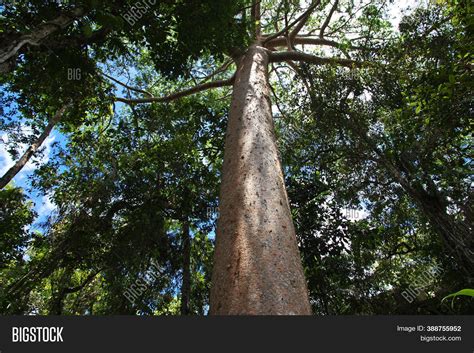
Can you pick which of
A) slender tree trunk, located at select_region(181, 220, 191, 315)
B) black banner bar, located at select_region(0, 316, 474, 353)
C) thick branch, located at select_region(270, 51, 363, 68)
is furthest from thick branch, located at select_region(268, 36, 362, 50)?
black banner bar, located at select_region(0, 316, 474, 353)

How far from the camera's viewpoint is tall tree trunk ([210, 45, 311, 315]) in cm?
164

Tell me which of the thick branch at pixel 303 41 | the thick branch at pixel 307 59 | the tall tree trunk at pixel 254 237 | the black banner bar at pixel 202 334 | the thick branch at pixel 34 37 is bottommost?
the black banner bar at pixel 202 334

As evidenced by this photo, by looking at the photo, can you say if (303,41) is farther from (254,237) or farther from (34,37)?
(254,237)

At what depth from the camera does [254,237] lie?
6.40ft

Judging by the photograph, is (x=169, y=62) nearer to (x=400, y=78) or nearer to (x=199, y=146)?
(x=199, y=146)

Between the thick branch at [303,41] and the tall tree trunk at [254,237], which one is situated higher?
the thick branch at [303,41]

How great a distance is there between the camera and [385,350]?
1.54 m

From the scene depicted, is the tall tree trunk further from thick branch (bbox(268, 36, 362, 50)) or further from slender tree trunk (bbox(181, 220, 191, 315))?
thick branch (bbox(268, 36, 362, 50))

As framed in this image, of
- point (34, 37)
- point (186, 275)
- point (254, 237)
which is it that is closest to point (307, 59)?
point (186, 275)

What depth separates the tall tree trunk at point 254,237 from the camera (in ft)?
5.37

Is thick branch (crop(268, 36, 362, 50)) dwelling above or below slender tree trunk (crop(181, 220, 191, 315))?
above

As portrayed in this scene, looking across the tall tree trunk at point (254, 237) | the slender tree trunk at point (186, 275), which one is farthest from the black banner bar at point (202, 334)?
the slender tree trunk at point (186, 275)

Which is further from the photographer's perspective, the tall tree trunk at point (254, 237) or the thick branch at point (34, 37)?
the thick branch at point (34, 37)

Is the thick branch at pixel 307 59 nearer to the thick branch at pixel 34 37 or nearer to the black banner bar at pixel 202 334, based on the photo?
the thick branch at pixel 34 37
